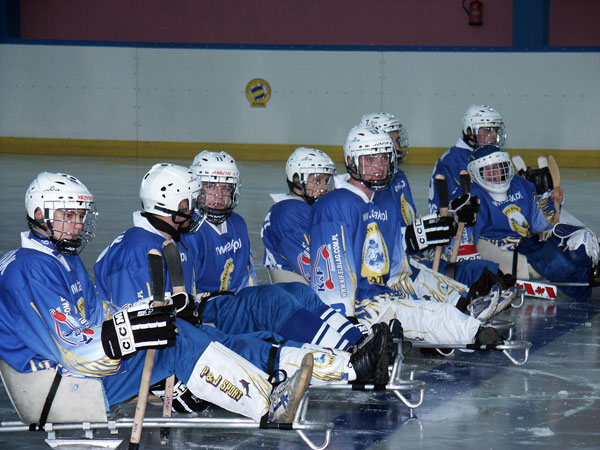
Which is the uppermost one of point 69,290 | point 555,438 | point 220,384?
point 69,290

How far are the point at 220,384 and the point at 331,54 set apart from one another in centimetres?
1364

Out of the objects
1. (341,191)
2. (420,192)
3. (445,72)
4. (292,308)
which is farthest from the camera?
(445,72)

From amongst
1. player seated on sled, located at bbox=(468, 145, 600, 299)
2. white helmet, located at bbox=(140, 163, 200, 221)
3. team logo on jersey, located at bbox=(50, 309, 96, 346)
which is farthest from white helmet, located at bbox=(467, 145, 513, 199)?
team logo on jersey, located at bbox=(50, 309, 96, 346)

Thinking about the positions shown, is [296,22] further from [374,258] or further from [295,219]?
[374,258]

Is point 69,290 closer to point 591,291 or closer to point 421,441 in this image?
point 421,441

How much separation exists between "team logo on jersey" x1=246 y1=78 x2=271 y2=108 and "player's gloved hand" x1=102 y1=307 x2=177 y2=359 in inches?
549

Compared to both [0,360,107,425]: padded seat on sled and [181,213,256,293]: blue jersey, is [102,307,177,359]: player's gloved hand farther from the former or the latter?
[181,213,256,293]: blue jersey

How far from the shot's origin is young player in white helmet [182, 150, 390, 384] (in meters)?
4.68

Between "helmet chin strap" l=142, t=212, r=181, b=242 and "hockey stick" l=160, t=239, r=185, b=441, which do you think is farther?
"helmet chin strap" l=142, t=212, r=181, b=242

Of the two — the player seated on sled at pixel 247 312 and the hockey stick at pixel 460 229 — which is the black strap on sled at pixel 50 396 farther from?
the hockey stick at pixel 460 229

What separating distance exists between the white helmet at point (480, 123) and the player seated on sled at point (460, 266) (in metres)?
1.04

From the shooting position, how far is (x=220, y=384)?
3.87 metres

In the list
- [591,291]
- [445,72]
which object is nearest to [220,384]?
[591,291]

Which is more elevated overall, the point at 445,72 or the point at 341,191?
the point at 445,72
